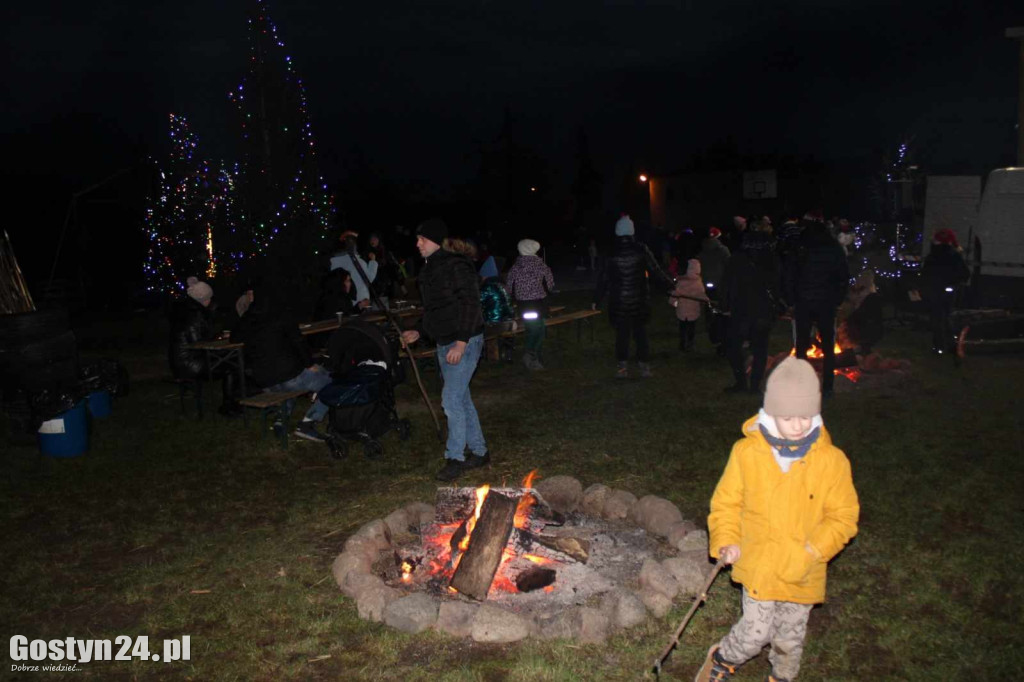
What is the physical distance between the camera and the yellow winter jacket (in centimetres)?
325

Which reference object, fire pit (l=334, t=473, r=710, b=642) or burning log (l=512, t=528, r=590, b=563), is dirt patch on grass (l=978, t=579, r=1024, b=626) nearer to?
fire pit (l=334, t=473, r=710, b=642)

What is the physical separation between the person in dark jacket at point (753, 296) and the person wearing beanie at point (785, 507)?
5.77 m

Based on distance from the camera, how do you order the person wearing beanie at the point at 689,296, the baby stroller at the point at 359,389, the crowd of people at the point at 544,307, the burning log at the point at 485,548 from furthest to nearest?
the person wearing beanie at the point at 689,296, the baby stroller at the point at 359,389, the crowd of people at the point at 544,307, the burning log at the point at 485,548

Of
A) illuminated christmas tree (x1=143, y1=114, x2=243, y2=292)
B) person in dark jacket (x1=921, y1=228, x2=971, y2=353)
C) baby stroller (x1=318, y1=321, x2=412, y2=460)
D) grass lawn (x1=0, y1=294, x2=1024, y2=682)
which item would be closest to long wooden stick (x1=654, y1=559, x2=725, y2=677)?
grass lawn (x1=0, y1=294, x2=1024, y2=682)

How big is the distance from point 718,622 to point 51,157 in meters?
25.1

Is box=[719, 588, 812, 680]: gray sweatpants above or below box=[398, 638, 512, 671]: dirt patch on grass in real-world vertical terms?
above

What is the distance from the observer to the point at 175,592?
16.1ft

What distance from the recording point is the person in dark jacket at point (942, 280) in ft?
36.4

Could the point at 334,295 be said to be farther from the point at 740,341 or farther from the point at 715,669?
the point at 715,669

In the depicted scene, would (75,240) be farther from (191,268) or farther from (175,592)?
(175,592)

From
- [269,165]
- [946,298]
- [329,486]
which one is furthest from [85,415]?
[946,298]

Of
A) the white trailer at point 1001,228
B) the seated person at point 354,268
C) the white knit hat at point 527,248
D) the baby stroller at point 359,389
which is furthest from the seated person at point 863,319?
the seated person at point 354,268

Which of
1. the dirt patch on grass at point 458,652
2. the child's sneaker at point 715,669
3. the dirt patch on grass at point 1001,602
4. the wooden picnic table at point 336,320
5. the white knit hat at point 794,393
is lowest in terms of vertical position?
the dirt patch on grass at point 458,652

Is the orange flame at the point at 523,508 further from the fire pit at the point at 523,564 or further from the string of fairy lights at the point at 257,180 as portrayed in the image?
the string of fairy lights at the point at 257,180
